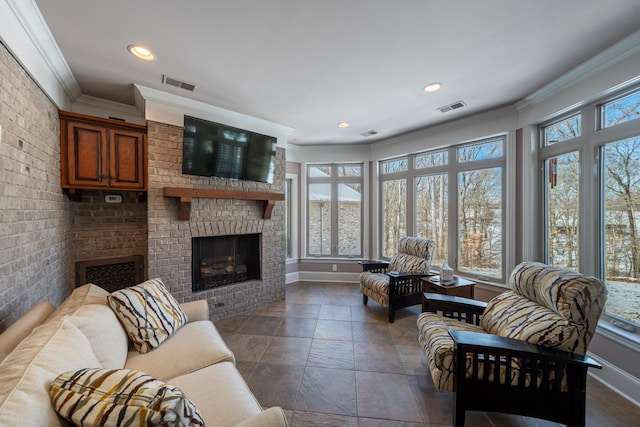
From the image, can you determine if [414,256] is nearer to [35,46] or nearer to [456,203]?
[456,203]

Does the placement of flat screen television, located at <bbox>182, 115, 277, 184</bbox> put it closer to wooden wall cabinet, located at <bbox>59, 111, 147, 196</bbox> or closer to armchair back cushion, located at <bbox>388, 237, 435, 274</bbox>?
wooden wall cabinet, located at <bbox>59, 111, 147, 196</bbox>

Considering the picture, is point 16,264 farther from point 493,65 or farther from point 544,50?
point 544,50

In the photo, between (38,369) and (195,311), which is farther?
(195,311)

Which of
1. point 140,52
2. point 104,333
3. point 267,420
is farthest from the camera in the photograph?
point 140,52

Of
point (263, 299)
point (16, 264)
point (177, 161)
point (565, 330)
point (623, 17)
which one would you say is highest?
point (623, 17)

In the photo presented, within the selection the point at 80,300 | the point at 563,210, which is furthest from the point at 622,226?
the point at 80,300

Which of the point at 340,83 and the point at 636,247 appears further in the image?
the point at 340,83

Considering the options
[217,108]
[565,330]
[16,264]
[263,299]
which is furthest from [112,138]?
[565,330]

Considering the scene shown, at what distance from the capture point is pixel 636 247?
212cm

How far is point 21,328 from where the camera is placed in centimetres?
135

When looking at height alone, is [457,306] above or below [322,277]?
above

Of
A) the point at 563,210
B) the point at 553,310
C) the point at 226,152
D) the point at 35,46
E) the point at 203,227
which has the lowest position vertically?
the point at 553,310

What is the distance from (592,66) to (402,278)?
2.70m

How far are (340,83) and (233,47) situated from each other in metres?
1.08
